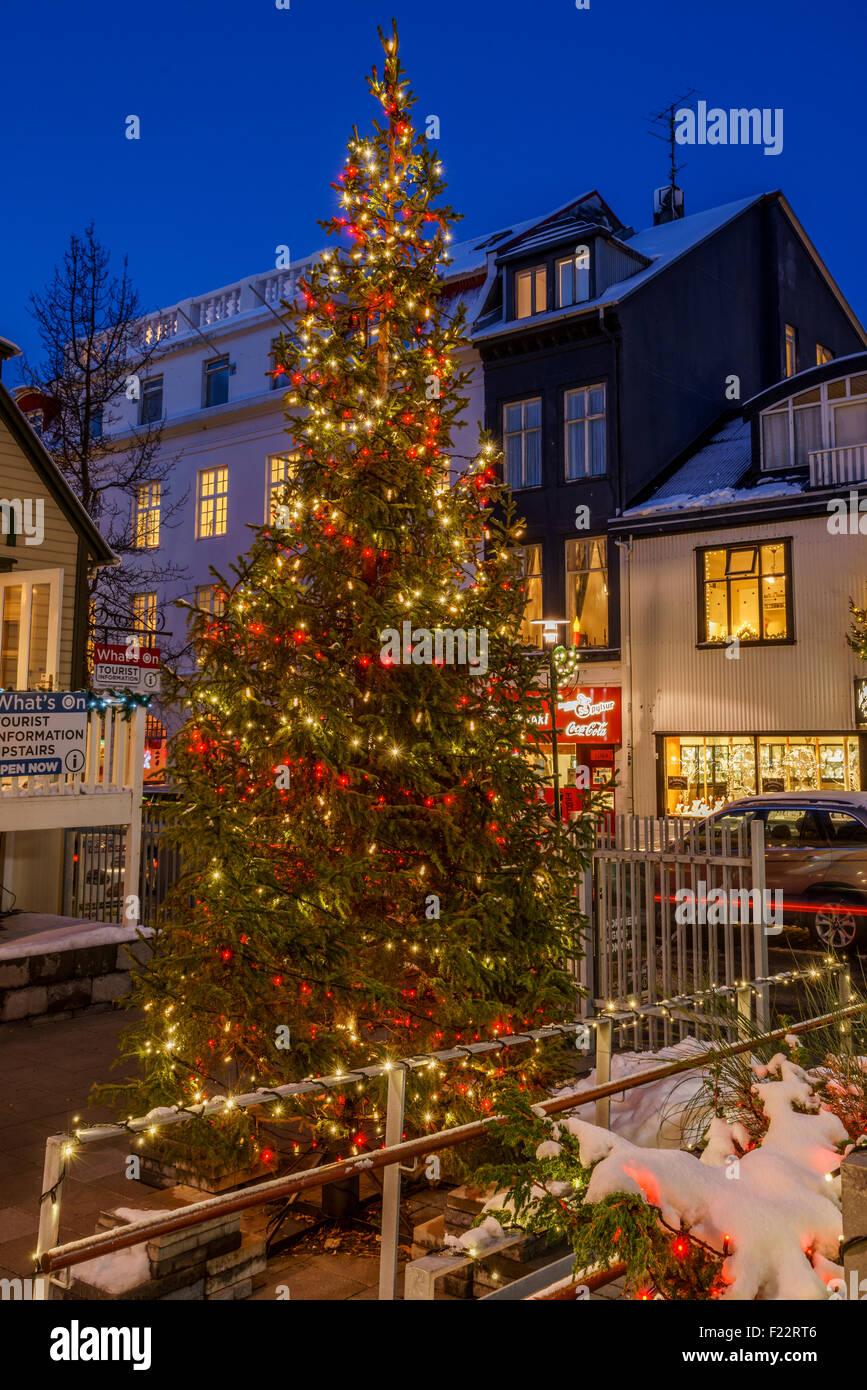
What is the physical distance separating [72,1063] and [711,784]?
17.5 metres

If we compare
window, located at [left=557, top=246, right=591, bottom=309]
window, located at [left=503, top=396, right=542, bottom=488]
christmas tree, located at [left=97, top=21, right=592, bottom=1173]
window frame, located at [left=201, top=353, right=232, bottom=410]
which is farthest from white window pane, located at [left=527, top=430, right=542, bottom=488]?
christmas tree, located at [left=97, top=21, right=592, bottom=1173]

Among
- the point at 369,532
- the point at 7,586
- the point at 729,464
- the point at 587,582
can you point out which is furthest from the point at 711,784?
the point at 369,532

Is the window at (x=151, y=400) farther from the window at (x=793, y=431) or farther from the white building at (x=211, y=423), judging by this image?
the window at (x=793, y=431)

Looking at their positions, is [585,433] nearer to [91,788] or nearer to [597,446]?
[597,446]

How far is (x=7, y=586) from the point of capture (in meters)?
14.6

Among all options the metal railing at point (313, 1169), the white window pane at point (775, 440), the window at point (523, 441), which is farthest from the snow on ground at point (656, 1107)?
the window at point (523, 441)

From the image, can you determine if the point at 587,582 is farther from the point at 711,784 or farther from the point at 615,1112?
the point at 615,1112

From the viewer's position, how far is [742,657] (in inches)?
922

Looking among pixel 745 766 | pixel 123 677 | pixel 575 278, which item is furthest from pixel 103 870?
pixel 575 278

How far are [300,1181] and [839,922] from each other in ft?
36.8

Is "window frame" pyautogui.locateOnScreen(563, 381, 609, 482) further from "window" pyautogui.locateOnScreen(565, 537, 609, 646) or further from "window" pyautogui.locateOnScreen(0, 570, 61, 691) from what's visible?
"window" pyautogui.locateOnScreen(0, 570, 61, 691)

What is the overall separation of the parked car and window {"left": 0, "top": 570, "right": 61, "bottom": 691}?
29.5 feet

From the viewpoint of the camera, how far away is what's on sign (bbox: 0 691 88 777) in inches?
407

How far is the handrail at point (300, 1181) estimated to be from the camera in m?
3.18
